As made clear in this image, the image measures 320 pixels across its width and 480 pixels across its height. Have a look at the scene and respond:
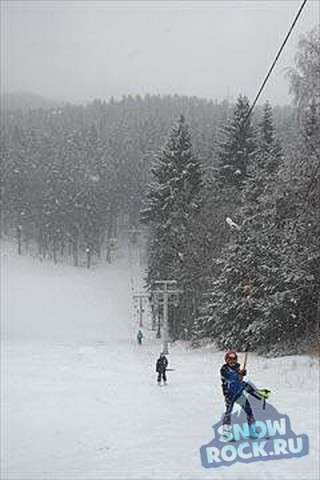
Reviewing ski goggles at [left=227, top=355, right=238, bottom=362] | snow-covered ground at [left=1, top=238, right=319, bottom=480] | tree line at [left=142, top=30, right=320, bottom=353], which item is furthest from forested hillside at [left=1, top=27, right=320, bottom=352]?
ski goggles at [left=227, top=355, right=238, bottom=362]

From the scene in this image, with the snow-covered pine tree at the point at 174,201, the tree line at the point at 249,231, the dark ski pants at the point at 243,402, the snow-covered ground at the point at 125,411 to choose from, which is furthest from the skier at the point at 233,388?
the snow-covered pine tree at the point at 174,201

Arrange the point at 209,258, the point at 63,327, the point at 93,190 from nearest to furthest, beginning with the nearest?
the point at 209,258, the point at 63,327, the point at 93,190

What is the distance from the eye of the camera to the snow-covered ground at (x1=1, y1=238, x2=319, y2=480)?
38.1 ft

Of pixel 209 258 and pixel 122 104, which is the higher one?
pixel 122 104

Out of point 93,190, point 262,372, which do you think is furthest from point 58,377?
point 93,190

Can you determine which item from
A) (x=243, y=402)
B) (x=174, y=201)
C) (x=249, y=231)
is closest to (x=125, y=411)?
(x=243, y=402)

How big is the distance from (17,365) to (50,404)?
42.3ft

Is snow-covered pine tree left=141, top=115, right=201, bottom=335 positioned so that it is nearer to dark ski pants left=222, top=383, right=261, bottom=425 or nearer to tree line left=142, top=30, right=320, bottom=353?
tree line left=142, top=30, right=320, bottom=353

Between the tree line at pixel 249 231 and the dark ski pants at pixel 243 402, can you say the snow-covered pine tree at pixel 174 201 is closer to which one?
the tree line at pixel 249 231

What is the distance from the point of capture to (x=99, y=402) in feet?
66.4

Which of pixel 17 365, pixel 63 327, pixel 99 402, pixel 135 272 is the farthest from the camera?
pixel 135 272

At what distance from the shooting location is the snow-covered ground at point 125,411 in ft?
38.1

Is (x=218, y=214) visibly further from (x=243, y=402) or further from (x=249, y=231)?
(x=243, y=402)

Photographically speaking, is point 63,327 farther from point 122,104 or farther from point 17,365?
point 122,104
